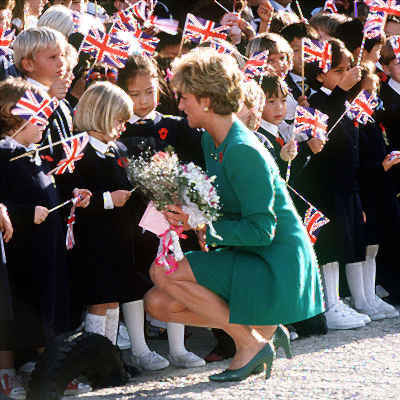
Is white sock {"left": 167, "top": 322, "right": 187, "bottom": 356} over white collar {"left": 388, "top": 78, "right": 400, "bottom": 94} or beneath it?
beneath

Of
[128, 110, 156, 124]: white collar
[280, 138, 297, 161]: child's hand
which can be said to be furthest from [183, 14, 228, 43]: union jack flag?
[128, 110, 156, 124]: white collar

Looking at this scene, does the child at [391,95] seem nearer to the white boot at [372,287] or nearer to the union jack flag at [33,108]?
the white boot at [372,287]

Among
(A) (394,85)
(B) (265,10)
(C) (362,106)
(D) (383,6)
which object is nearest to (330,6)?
(B) (265,10)

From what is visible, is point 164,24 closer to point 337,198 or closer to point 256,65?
point 256,65

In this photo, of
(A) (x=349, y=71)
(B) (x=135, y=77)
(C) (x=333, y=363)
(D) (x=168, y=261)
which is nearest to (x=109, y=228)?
(D) (x=168, y=261)

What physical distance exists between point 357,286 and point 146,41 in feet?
8.12

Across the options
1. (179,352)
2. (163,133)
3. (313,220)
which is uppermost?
(163,133)

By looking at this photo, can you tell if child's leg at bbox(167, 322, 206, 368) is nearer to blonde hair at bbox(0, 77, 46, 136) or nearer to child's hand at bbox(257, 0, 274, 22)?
blonde hair at bbox(0, 77, 46, 136)

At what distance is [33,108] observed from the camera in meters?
4.73

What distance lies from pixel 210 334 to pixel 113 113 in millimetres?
1999

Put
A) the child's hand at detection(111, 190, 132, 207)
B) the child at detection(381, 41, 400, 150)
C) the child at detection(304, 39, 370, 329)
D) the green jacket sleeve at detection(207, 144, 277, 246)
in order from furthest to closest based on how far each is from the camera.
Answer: the child at detection(381, 41, 400, 150) → the child at detection(304, 39, 370, 329) → the child's hand at detection(111, 190, 132, 207) → the green jacket sleeve at detection(207, 144, 277, 246)

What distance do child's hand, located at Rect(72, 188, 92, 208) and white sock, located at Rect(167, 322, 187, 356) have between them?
1024mm

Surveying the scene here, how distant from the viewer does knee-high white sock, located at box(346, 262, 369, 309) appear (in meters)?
6.80

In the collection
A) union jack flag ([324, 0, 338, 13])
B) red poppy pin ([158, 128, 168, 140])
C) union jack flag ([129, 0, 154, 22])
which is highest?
union jack flag ([324, 0, 338, 13])
